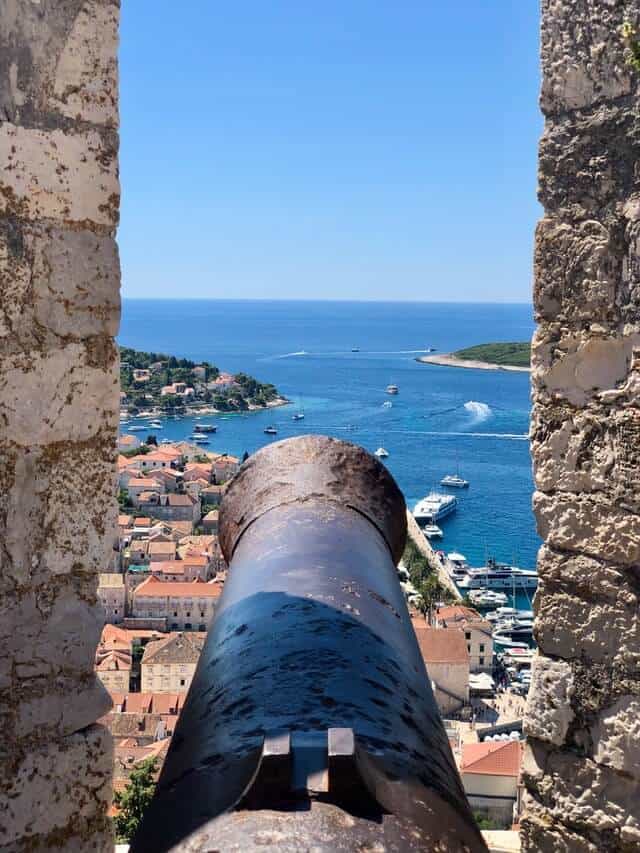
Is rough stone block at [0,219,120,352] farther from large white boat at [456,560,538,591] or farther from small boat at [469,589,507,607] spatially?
large white boat at [456,560,538,591]

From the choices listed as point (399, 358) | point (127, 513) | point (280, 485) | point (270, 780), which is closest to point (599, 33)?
point (280, 485)

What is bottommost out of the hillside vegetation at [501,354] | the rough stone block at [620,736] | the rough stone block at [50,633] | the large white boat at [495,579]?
the large white boat at [495,579]

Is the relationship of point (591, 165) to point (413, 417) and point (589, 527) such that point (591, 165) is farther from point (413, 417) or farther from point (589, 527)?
point (413, 417)

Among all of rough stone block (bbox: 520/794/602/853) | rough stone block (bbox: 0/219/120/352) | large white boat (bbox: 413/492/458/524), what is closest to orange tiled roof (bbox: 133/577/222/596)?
large white boat (bbox: 413/492/458/524)

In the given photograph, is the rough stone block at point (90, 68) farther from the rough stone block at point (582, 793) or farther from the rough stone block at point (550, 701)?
→ the rough stone block at point (582, 793)

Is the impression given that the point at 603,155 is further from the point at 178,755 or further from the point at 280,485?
the point at 178,755

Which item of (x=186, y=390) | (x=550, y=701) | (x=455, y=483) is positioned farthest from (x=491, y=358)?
(x=550, y=701)

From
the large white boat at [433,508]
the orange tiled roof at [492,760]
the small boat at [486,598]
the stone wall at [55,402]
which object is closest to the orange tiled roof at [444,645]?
the orange tiled roof at [492,760]
